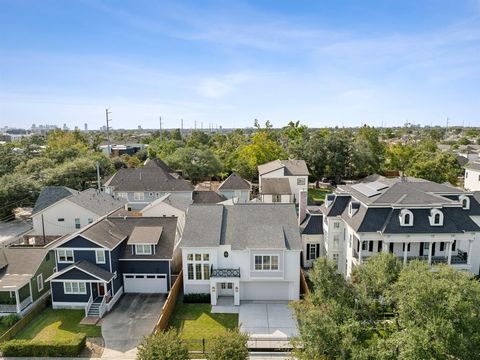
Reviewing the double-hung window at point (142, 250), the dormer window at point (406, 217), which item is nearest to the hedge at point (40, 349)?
the double-hung window at point (142, 250)

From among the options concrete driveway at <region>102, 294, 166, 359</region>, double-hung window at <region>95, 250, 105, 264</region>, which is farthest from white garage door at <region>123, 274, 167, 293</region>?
double-hung window at <region>95, 250, 105, 264</region>

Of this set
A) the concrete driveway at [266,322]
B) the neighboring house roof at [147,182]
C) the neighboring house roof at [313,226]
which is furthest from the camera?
the neighboring house roof at [147,182]

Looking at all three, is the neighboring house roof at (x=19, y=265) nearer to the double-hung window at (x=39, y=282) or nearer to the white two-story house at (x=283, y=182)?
the double-hung window at (x=39, y=282)

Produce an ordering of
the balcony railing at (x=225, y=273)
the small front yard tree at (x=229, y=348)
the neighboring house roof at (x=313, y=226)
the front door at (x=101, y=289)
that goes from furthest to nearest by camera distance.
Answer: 1. the neighboring house roof at (x=313, y=226)
2. the balcony railing at (x=225, y=273)
3. the front door at (x=101, y=289)
4. the small front yard tree at (x=229, y=348)

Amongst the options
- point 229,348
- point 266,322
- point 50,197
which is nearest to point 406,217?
point 266,322

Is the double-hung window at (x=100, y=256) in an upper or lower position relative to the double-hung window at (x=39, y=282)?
upper

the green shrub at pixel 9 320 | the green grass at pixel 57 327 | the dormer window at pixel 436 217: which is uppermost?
the dormer window at pixel 436 217
